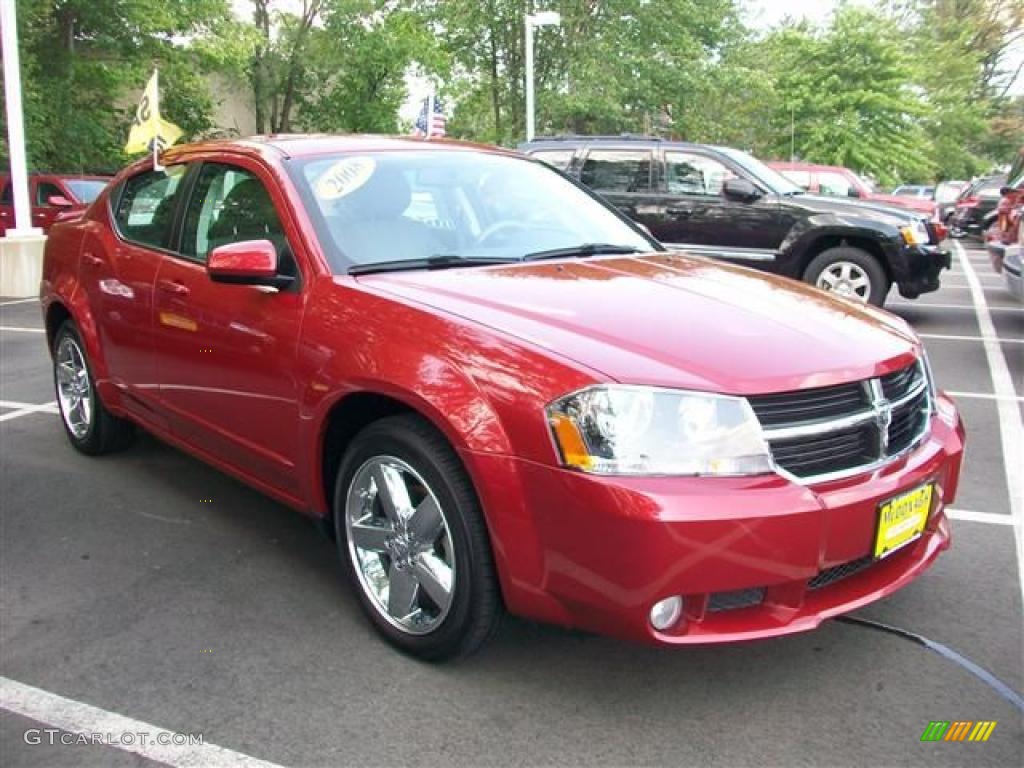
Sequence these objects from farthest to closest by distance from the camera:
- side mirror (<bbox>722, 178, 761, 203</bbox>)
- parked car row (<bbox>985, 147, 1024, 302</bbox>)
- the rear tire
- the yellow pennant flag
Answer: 1. side mirror (<bbox>722, 178, 761, 203</bbox>)
2. parked car row (<bbox>985, 147, 1024, 302</bbox>)
3. the yellow pennant flag
4. the rear tire

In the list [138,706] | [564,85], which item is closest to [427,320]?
[138,706]

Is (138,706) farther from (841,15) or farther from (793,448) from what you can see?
A: (841,15)

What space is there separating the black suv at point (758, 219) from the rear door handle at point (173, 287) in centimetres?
584

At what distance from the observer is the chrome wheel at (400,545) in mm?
2834

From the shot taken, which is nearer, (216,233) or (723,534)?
(723,534)

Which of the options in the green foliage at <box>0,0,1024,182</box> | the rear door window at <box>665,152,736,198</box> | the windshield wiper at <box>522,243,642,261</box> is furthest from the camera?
the green foliage at <box>0,0,1024,182</box>

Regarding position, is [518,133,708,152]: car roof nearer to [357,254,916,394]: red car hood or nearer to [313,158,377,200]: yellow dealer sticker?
[313,158,377,200]: yellow dealer sticker

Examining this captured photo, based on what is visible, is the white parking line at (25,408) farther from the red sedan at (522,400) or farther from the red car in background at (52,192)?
the red car in background at (52,192)

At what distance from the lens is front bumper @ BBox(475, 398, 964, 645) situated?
2359mm

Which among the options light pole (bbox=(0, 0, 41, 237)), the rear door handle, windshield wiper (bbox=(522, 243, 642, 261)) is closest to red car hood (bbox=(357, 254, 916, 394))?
windshield wiper (bbox=(522, 243, 642, 261))

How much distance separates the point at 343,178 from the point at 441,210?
0.39 meters

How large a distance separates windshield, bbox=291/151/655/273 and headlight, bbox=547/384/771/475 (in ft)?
3.90

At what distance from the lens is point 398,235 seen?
138 inches

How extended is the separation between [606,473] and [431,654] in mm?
913
